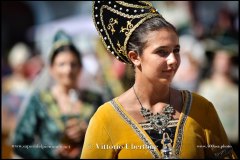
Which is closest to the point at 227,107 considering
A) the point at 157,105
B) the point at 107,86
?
the point at 107,86

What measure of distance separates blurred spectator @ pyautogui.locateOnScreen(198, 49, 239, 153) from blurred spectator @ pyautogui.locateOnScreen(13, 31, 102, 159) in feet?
3.71

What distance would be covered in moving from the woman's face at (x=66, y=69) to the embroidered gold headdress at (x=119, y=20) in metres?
3.41

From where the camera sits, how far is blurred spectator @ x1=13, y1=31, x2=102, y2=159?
18.3 ft

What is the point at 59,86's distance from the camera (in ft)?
20.2

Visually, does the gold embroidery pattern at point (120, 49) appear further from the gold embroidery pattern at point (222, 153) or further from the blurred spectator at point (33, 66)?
the blurred spectator at point (33, 66)

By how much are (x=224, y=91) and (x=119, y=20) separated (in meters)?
3.75

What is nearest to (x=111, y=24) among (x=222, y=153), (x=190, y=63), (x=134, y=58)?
(x=134, y=58)

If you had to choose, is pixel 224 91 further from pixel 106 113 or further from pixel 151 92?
pixel 106 113

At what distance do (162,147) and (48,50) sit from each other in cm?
427

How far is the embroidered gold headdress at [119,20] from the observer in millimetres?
2510

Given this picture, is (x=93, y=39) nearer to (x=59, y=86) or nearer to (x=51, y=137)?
(x=59, y=86)

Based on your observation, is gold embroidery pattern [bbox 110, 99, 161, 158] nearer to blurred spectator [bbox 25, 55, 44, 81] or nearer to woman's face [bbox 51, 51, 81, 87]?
woman's face [bbox 51, 51, 81, 87]

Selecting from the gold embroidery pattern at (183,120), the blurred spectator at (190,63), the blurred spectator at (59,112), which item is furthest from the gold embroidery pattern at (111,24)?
the blurred spectator at (190,63)

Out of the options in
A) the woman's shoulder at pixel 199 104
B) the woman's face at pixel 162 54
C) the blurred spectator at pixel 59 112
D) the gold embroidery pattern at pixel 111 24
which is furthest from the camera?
the blurred spectator at pixel 59 112
